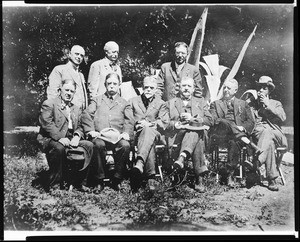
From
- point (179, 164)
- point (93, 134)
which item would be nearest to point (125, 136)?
point (93, 134)

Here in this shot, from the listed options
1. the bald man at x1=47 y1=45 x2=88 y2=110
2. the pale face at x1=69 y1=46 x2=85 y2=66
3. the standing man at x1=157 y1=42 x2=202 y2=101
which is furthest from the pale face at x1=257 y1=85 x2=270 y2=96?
the pale face at x1=69 y1=46 x2=85 y2=66

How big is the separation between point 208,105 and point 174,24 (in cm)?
134

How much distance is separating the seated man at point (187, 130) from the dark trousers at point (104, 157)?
68 cm

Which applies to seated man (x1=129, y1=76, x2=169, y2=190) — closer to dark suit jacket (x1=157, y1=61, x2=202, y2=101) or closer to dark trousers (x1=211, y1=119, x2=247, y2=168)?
dark suit jacket (x1=157, y1=61, x2=202, y2=101)

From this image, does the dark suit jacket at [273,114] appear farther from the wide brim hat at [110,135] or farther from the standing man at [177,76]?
the wide brim hat at [110,135]

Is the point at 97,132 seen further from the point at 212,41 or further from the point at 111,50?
the point at 212,41

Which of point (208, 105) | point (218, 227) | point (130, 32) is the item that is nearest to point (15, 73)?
point (130, 32)

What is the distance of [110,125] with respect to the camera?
205 inches

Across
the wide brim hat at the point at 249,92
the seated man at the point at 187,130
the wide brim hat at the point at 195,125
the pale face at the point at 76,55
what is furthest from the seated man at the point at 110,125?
the wide brim hat at the point at 249,92

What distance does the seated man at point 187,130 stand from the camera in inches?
204

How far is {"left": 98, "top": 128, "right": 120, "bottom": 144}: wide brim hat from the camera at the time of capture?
513 cm

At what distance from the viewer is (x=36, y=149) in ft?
17.3

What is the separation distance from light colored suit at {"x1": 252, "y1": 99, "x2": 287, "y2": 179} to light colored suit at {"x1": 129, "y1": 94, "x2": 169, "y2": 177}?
4.71ft

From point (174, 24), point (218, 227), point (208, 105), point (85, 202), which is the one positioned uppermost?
point (174, 24)
